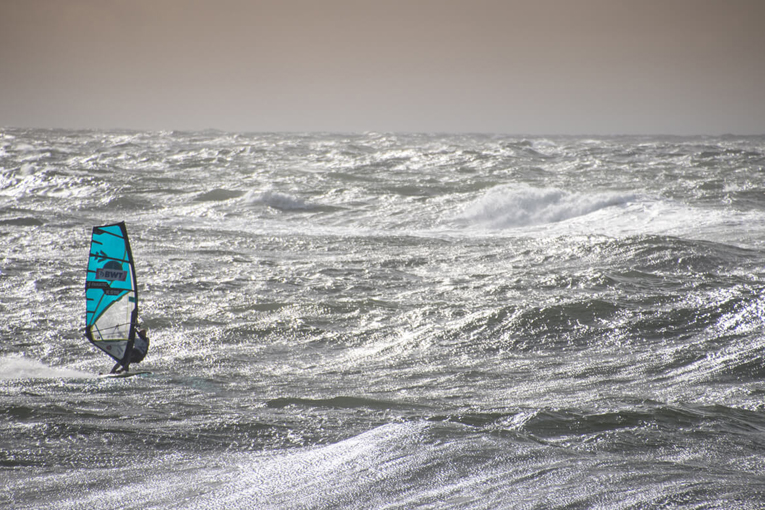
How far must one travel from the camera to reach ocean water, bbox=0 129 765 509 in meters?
3.27

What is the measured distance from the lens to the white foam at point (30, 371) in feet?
17.2

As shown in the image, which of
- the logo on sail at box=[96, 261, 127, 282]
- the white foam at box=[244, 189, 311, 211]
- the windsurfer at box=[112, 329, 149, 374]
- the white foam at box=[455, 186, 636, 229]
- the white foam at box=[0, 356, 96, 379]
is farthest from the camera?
the white foam at box=[244, 189, 311, 211]

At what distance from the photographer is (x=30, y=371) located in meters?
5.40

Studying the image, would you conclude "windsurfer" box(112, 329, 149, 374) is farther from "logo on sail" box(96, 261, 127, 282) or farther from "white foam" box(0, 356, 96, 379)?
"logo on sail" box(96, 261, 127, 282)

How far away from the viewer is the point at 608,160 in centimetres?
2967

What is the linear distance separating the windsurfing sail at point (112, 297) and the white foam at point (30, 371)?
302 millimetres

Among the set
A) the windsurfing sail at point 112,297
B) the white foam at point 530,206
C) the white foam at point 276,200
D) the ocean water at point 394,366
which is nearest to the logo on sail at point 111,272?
the windsurfing sail at point 112,297

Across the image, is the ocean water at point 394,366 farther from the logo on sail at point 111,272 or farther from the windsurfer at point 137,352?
the logo on sail at point 111,272

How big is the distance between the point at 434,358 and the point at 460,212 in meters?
10.5

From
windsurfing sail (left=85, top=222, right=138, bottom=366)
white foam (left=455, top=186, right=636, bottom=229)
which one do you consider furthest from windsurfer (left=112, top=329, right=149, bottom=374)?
white foam (left=455, top=186, right=636, bottom=229)

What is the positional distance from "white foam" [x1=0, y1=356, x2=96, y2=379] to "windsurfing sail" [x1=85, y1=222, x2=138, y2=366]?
11.9 inches

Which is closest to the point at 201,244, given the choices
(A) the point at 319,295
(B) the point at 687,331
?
(A) the point at 319,295

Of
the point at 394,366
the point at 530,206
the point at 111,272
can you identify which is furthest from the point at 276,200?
the point at 394,366

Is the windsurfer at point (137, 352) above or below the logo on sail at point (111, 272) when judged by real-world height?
below
